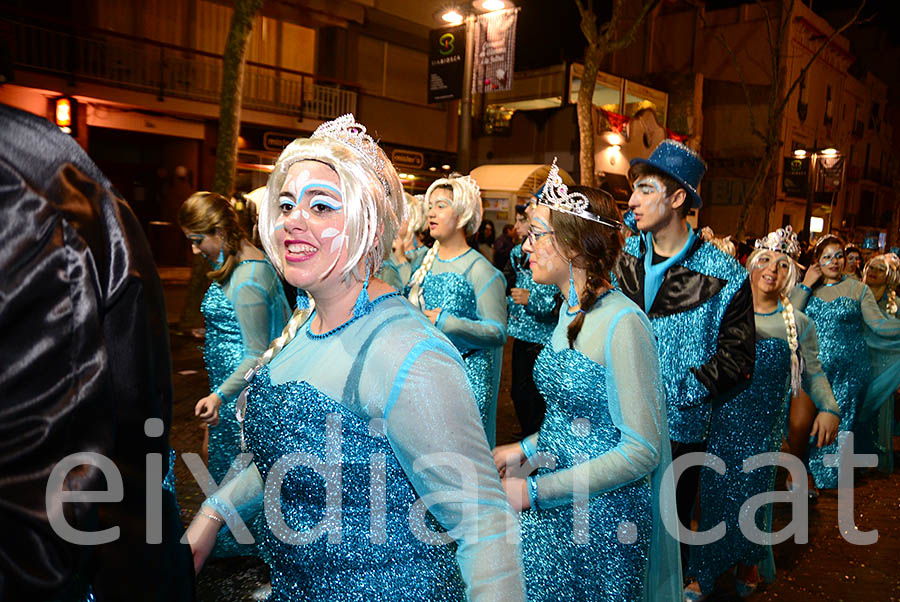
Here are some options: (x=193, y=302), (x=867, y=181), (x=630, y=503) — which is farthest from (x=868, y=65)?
(x=630, y=503)

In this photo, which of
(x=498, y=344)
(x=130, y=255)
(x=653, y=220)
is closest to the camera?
(x=130, y=255)

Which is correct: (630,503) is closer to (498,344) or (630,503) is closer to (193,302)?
(498,344)

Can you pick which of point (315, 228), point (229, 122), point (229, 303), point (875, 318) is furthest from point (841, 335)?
point (229, 122)

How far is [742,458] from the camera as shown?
4.01m

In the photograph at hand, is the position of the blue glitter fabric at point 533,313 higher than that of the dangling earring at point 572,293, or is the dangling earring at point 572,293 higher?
the dangling earring at point 572,293

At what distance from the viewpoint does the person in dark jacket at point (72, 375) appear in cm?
91

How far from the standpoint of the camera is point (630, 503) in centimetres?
246

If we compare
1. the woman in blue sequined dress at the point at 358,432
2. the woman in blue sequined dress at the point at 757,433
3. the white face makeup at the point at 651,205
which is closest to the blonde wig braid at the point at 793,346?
the woman in blue sequined dress at the point at 757,433

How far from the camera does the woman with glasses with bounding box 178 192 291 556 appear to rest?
3.86 metres

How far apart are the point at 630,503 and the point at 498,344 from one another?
2199 millimetres

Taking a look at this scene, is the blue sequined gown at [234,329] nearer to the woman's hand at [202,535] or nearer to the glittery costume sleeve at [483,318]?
the glittery costume sleeve at [483,318]

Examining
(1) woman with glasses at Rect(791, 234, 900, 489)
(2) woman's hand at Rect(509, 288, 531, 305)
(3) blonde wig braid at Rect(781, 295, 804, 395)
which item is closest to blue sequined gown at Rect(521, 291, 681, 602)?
(3) blonde wig braid at Rect(781, 295, 804, 395)

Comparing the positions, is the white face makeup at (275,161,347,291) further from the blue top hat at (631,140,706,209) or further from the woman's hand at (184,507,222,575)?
the blue top hat at (631,140,706,209)

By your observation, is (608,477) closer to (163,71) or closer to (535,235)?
(535,235)
